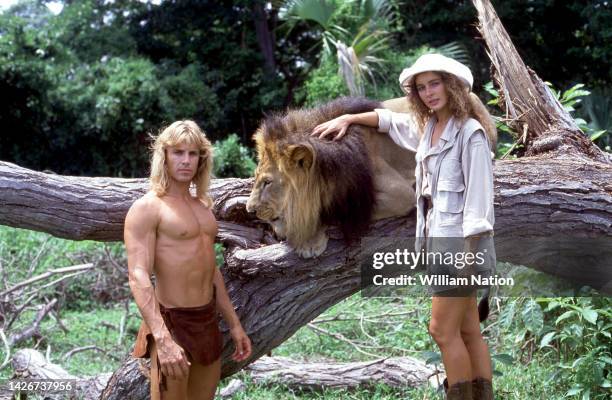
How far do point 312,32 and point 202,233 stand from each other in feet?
48.5

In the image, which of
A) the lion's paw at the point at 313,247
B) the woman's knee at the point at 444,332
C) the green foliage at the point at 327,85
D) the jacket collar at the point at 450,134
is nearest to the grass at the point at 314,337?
the woman's knee at the point at 444,332

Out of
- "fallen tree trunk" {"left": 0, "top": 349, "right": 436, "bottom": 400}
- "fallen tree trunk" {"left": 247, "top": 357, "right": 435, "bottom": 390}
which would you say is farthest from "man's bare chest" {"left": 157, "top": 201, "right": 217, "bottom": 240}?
"fallen tree trunk" {"left": 247, "top": 357, "right": 435, "bottom": 390}

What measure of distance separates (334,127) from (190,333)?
1468mm

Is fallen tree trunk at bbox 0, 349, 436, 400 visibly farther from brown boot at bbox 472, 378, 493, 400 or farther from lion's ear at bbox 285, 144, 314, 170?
lion's ear at bbox 285, 144, 314, 170

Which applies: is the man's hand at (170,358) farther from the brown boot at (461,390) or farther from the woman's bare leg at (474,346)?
the woman's bare leg at (474,346)

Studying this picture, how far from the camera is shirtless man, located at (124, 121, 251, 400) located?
3.12 m

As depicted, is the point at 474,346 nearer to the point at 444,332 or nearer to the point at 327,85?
the point at 444,332

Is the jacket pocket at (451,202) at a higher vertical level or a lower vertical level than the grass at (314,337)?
higher

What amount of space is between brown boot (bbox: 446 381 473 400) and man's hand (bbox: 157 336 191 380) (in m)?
1.29

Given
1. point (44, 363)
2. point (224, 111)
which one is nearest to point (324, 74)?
point (224, 111)

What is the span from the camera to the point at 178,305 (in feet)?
10.9

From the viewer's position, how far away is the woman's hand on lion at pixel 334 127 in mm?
4035

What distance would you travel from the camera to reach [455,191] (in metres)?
3.22

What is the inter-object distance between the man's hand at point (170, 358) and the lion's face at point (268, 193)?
3.70 ft
